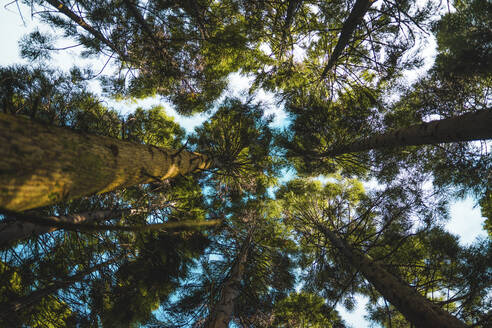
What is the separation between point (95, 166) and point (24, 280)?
12.0 feet

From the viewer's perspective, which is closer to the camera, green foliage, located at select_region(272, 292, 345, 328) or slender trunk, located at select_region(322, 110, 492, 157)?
slender trunk, located at select_region(322, 110, 492, 157)

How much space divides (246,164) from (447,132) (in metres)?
4.39

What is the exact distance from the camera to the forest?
8.01ft

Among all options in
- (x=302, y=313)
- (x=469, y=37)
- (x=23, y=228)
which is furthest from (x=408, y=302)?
(x=23, y=228)

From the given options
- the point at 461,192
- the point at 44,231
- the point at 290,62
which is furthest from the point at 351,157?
the point at 44,231

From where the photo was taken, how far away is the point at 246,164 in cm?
598

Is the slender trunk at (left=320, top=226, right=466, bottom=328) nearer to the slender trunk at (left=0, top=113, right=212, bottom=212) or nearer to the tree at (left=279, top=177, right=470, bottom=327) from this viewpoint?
the tree at (left=279, top=177, right=470, bottom=327)

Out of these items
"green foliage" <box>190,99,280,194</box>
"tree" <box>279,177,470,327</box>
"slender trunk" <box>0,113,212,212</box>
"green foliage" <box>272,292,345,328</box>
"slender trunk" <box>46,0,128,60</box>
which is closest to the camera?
"slender trunk" <box>0,113,212,212</box>

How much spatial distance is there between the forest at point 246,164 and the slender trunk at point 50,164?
0.04 ft

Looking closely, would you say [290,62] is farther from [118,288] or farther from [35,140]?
[118,288]

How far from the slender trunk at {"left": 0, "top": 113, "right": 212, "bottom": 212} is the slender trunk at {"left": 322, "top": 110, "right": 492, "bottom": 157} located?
3873mm

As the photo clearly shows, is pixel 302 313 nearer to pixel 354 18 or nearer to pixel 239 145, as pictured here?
pixel 239 145

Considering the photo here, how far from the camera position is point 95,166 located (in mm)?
1438

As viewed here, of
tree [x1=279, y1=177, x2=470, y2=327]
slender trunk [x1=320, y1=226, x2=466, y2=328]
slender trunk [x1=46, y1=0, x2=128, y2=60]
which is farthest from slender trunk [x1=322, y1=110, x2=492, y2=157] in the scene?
slender trunk [x1=46, y1=0, x2=128, y2=60]
